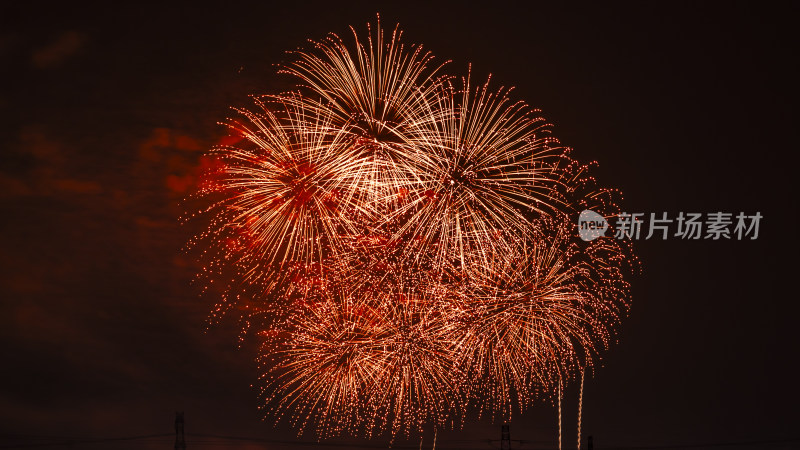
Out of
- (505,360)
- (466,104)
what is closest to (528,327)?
(505,360)

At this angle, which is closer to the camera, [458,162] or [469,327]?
[458,162]

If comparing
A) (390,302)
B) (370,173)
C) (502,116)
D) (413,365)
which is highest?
(502,116)

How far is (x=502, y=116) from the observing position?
18.1m

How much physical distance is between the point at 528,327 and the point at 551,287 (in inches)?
49.1

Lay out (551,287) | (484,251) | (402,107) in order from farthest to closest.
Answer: (551,287)
(484,251)
(402,107)

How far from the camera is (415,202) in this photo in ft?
60.0

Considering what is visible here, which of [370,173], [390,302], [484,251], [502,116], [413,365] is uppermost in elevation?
[502,116]

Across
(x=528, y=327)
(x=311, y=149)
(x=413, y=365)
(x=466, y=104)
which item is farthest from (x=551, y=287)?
(x=311, y=149)

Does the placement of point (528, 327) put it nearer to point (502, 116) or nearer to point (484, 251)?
point (484, 251)

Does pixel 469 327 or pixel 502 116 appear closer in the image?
pixel 502 116

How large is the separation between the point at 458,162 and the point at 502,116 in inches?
56.7

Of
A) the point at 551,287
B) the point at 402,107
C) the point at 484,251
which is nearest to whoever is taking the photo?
the point at 402,107

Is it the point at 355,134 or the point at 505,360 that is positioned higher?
the point at 355,134

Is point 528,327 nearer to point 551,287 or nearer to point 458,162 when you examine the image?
point 551,287
